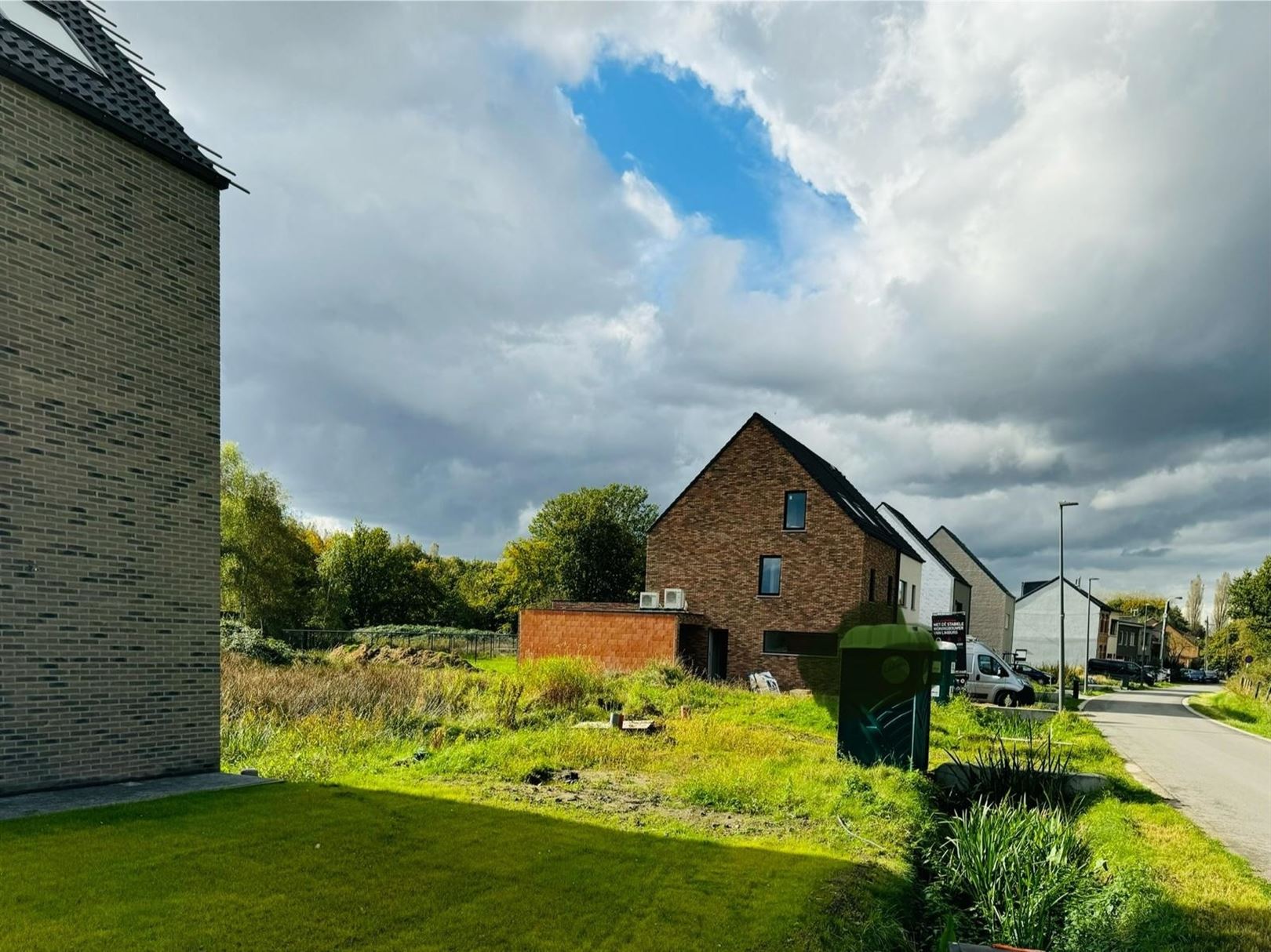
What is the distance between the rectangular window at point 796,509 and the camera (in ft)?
91.2

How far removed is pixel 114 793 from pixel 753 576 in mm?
22041

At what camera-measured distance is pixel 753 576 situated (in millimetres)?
28172

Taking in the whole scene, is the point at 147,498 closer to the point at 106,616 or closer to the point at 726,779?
the point at 106,616

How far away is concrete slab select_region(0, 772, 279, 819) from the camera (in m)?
7.48

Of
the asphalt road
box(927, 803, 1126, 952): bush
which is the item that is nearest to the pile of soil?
the asphalt road

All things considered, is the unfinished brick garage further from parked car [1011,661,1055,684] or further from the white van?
parked car [1011,661,1055,684]

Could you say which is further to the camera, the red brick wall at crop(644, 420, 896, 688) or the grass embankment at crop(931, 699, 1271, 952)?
the red brick wall at crop(644, 420, 896, 688)

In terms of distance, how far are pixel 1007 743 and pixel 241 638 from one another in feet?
68.6

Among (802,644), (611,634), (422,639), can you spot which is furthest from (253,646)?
(802,644)

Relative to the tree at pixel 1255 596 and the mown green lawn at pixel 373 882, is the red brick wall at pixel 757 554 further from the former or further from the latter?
the tree at pixel 1255 596

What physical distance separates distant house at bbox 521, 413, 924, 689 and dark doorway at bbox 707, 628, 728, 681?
4cm

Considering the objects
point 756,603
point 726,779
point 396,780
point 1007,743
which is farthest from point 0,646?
point 756,603

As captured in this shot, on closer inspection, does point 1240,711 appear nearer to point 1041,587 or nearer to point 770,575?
point 770,575

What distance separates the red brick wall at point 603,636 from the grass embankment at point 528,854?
43.5ft
